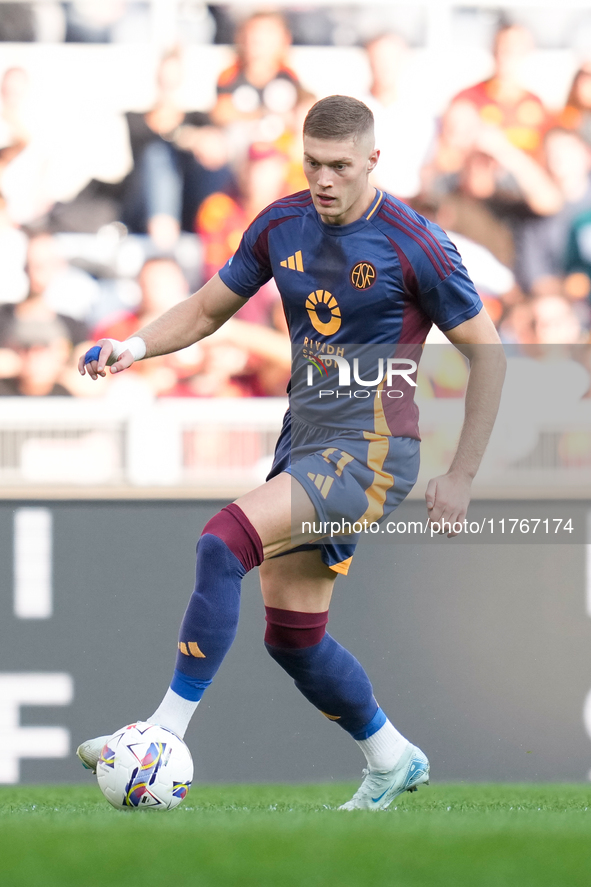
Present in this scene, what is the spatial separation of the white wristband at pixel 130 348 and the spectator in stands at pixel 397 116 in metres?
2.34

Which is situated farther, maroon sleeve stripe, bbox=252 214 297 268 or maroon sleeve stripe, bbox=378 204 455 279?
maroon sleeve stripe, bbox=252 214 297 268

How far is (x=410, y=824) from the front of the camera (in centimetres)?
218

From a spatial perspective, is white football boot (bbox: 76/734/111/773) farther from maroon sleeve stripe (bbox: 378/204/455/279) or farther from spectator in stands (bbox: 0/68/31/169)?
spectator in stands (bbox: 0/68/31/169)

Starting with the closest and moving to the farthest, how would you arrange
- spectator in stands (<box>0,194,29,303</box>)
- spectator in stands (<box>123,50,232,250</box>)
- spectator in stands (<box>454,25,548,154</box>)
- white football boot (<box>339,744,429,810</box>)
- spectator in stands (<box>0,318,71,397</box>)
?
white football boot (<box>339,744,429,810</box>) → spectator in stands (<box>0,318,71,397</box>) → spectator in stands (<box>0,194,29,303</box>) → spectator in stands (<box>123,50,232,250</box>) → spectator in stands (<box>454,25,548,154</box>)

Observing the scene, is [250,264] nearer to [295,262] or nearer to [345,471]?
[295,262]

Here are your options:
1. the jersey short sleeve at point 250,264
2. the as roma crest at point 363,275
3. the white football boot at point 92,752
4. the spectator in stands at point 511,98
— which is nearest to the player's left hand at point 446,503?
the as roma crest at point 363,275

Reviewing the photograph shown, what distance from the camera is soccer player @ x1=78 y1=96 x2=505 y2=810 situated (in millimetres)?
2551

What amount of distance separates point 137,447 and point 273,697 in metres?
1.12

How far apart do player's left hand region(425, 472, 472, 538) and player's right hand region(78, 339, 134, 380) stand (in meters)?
0.75

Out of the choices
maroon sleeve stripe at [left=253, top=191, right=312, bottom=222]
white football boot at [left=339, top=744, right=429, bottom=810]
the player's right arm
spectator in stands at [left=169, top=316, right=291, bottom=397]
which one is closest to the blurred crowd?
spectator in stands at [left=169, top=316, right=291, bottom=397]

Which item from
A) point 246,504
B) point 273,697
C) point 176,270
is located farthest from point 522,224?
point 246,504

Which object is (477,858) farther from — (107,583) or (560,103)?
(560,103)

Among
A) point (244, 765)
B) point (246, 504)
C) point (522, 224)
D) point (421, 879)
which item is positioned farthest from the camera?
point (522, 224)

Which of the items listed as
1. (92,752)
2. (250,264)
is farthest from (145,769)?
(250,264)
